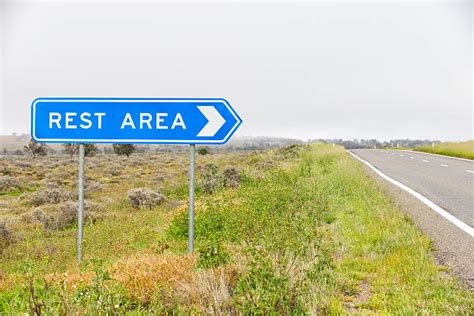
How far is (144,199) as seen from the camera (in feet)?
44.3

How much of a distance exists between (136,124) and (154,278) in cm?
220

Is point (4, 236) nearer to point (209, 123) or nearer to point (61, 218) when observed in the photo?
point (61, 218)

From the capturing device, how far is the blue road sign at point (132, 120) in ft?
16.9

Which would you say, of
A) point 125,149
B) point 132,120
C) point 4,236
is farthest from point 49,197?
point 125,149

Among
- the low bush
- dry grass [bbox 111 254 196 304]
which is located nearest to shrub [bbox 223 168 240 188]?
dry grass [bbox 111 254 196 304]

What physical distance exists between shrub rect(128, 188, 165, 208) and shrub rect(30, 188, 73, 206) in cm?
355

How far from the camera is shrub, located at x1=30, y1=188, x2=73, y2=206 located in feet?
50.2

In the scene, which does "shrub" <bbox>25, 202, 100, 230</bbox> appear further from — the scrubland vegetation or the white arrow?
the white arrow

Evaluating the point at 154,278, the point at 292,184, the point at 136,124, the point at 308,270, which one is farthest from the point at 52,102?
the point at 292,184

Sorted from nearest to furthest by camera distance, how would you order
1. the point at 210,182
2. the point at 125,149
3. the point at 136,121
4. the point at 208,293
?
the point at 208,293, the point at 136,121, the point at 210,182, the point at 125,149

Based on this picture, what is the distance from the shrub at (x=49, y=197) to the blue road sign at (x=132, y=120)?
35.3 feet

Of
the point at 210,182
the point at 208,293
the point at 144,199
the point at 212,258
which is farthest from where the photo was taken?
the point at 210,182

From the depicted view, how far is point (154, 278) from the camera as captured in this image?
3949 millimetres

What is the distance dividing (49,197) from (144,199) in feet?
15.3
